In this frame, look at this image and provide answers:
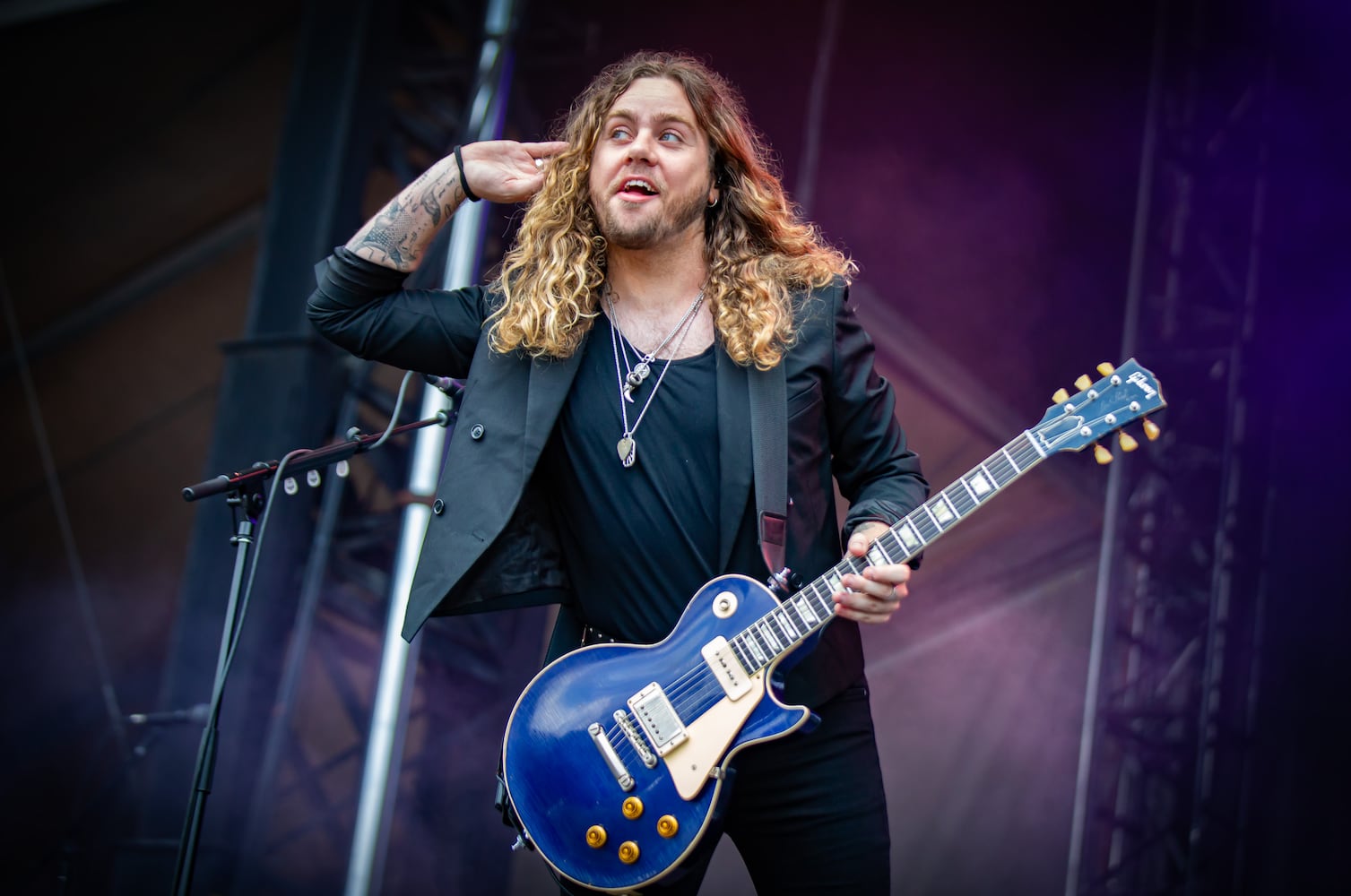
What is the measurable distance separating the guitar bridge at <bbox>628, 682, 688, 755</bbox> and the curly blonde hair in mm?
688

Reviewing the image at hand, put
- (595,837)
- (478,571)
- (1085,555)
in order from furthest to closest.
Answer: (1085,555) < (478,571) < (595,837)

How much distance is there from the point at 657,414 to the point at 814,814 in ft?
2.68

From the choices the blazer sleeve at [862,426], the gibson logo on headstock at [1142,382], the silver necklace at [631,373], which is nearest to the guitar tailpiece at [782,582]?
the blazer sleeve at [862,426]

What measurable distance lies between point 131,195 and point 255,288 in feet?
6.60

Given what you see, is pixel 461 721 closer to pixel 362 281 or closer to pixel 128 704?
pixel 128 704

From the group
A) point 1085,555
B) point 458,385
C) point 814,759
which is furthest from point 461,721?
point 1085,555

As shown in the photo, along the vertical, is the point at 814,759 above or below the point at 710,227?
below

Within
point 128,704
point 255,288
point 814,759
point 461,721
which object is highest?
point 255,288

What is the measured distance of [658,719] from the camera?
81.1 inches

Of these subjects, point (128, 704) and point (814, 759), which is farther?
point (128, 704)

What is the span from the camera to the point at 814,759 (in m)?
2.11

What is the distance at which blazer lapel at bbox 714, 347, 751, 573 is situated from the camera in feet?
7.15

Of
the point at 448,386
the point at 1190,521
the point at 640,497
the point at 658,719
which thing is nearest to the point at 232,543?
the point at 448,386

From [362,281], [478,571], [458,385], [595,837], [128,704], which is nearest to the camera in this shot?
[595,837]
